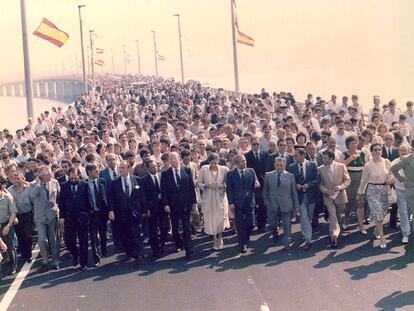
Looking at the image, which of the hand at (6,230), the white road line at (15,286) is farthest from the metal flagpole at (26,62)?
the hand at (6,230)

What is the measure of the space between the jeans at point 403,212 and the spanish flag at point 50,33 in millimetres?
18886

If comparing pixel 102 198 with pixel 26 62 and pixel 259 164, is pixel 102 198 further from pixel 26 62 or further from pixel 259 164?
pixel 26 62

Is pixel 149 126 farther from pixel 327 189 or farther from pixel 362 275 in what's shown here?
pixel 362 275

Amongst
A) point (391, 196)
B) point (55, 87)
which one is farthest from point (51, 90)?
point (391, 196)

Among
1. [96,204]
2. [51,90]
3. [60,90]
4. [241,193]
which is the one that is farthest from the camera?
[51,90]

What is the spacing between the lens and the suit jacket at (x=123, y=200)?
10805 mm

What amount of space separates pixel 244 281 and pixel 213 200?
7.95ft

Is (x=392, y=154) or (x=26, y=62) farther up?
(x=26, y=62)

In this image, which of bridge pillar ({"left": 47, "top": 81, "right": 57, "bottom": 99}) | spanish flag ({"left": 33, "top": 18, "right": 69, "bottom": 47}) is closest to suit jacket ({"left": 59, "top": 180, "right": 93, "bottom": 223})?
spanish flag ({"left": 33, "top": 18, "right": 69, "bottom": 47})

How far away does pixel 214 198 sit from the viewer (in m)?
11.4

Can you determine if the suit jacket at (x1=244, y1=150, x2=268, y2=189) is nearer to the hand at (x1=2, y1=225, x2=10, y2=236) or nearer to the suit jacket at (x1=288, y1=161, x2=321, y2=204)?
→ the suit jacket at (x1=288, y1=161, x2=321, y2=204)

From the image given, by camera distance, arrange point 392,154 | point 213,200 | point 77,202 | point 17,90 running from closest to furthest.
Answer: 1. point 77,202
2. point 213,200
3. point 392,154
4. point 17,90

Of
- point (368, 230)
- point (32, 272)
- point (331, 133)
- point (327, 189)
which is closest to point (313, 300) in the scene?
point (327, 189)

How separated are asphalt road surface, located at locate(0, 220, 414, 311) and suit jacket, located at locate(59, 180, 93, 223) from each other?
3.01ft
